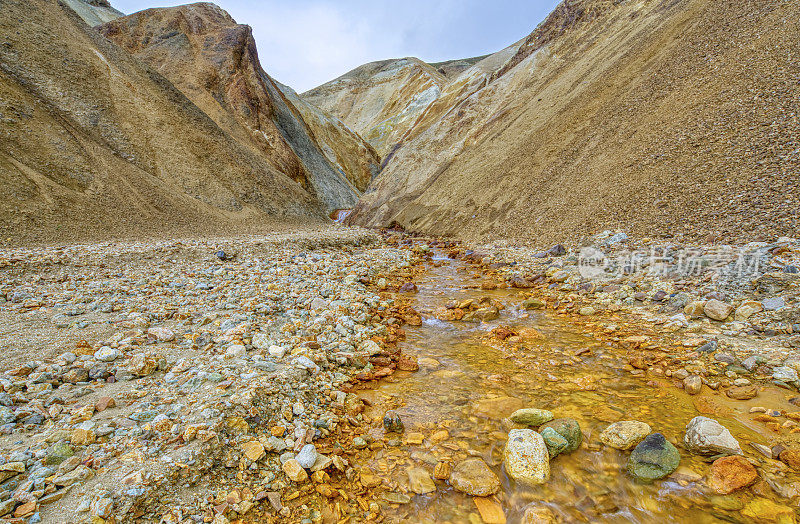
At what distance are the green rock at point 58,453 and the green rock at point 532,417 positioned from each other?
4498 millimetres

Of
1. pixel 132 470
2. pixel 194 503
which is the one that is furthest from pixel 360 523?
pixel 132 470

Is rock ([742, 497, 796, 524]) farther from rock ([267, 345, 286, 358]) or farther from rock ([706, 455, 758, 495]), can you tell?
rock ([267, 345, 286, 358])

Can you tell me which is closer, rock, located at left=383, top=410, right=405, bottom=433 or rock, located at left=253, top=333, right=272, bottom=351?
rock, located at left=383, top=410, right=405, bottom=433

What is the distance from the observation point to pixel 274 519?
3.04m

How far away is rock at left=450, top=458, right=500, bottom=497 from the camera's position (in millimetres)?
3496

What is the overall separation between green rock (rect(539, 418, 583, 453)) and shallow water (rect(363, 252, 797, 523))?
3.4 inches

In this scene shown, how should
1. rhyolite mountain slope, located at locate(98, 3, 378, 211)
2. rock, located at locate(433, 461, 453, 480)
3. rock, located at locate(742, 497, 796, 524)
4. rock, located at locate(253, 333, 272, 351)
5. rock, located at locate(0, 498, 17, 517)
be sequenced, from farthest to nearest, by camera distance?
rhyolite mountain slope, located at locate(98, 3, 378, 211)
rock, located at locate(253, 333, 272, 351)
rock, located at locate(433, 461, 453, 480)
rock, located at locate(742, 497, 796, 524)
rock, located at locate(0, 498, 17, 517)

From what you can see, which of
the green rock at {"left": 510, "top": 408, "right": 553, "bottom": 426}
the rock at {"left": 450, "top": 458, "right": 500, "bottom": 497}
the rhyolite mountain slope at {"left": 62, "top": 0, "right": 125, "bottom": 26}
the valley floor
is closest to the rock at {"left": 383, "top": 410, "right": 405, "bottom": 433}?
the valley floor

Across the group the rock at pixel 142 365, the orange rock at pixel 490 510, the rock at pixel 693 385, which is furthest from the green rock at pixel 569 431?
the rock at pixel 142 365

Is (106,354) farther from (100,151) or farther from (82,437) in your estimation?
(100,151)

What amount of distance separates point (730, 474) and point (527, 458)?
1.81m

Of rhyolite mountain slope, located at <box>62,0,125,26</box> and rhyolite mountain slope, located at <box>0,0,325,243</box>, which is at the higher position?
rhyolite mountain slope, located at <box>62,0,125,26</box>

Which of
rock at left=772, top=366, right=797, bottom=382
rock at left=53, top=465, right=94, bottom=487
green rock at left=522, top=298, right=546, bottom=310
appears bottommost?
rock at left=53, top=465, right=94, bottom=487

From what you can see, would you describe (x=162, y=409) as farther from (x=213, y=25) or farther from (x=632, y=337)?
(x=213, y=25)
